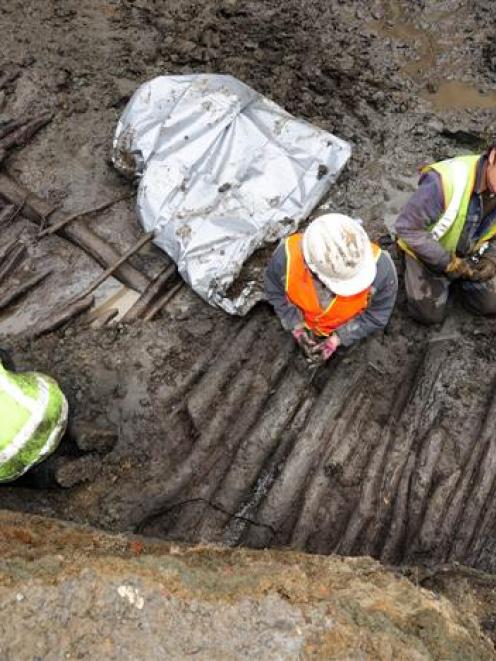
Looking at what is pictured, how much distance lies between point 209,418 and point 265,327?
3.13 feet

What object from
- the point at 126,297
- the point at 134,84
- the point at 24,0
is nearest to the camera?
the point at 126,297

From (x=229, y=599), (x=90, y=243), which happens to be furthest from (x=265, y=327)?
(x=229, y=599)

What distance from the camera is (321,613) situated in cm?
271

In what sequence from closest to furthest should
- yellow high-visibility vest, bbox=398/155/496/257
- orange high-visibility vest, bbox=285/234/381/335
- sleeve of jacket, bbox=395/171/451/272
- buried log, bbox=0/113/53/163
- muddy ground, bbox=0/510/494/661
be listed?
muddy ground, bbox=0/510/494/661 → orange high-visibility vest, bbox=285/234/381/335 → yellow high-visibility vest, bbox=398/155/496/257 → sleeve of jacket, bbox=395/171/451/272 → buried log, bbox=0/113/53/163

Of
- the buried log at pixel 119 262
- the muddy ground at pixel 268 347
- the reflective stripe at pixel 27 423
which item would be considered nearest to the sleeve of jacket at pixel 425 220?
the muddy ground at pixel 268 347

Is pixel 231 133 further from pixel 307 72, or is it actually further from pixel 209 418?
pixel 209 418

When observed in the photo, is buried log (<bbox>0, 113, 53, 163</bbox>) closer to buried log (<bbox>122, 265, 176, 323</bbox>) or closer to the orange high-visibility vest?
buried log (<bbox>122, 265, 176, 323</bbox>)

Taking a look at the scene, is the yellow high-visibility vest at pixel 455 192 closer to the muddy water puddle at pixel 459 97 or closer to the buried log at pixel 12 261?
the muddy water puddle at pixel 459 97

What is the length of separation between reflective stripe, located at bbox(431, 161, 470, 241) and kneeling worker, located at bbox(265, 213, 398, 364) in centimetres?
71

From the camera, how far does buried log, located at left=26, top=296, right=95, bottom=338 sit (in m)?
5.25

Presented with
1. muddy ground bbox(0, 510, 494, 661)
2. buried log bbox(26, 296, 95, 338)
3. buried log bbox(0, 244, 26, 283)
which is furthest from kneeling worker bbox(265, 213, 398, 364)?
buried log bbox(0, 244, 26, 283)

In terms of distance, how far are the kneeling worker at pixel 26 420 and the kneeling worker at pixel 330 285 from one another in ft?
5.62

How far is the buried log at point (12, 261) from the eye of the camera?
562 cm

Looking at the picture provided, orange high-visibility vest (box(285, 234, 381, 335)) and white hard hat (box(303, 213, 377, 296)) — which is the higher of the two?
white hard hat (box(303, 213, 377, 296))
